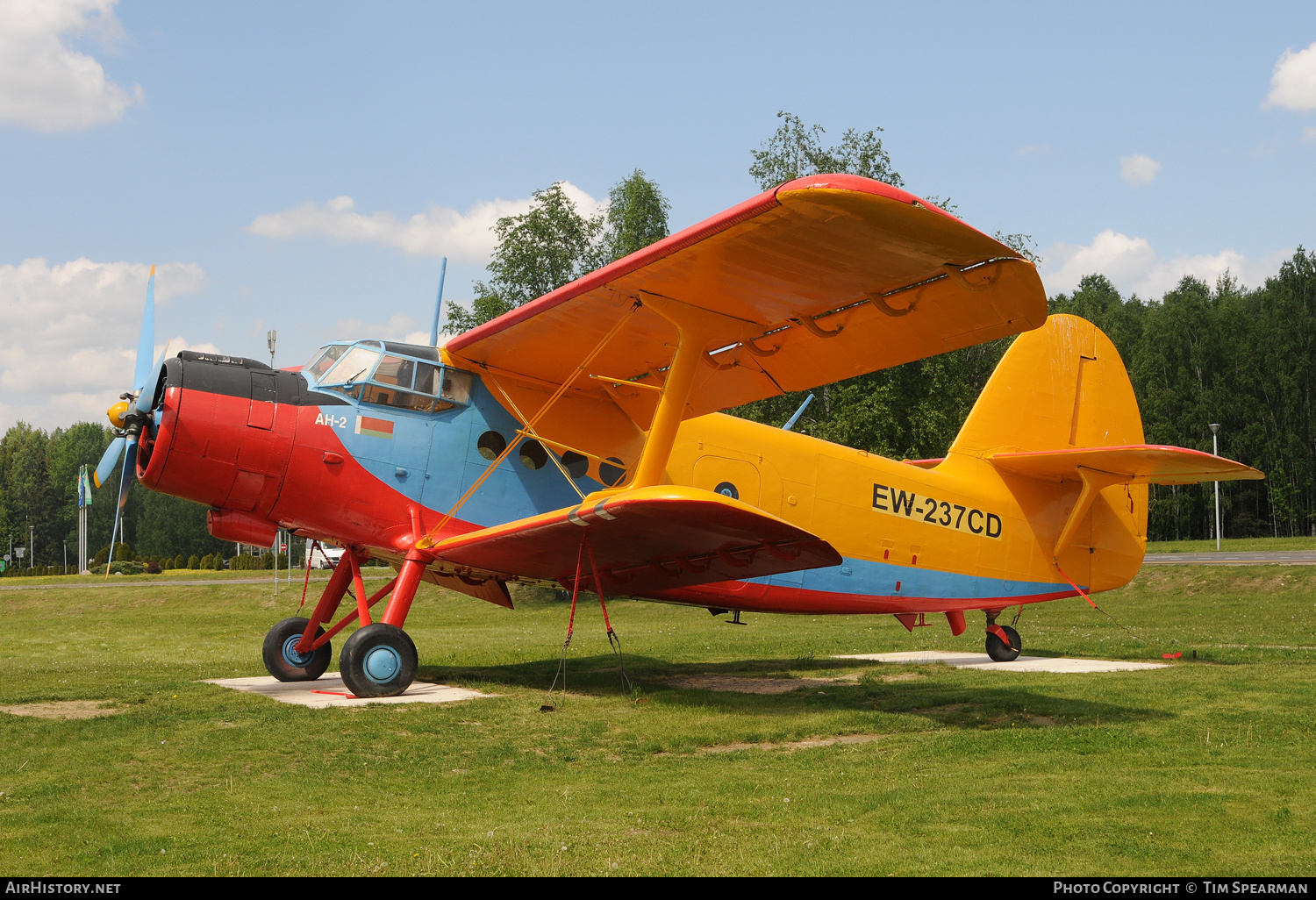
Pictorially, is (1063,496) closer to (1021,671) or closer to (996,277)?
(1021,671)

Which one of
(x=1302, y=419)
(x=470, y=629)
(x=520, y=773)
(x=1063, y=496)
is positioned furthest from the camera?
(x=1302, y=419)

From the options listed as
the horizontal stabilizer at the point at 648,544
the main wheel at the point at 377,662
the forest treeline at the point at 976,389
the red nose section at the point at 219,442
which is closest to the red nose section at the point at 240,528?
the red nose section at the point at 219,442

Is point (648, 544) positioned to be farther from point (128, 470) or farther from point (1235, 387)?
point (1235, 387)

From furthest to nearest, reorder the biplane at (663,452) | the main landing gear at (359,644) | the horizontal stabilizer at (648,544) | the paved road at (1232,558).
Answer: the paved road at (1232,558) < the main landing gear at (359,644) < the biplane at (663,452) < the horizontal stabilizer at (648,544)

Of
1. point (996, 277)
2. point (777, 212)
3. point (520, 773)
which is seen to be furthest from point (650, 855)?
point (996, 277)

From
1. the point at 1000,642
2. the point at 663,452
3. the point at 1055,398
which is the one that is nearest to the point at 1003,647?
the point at 1000,642

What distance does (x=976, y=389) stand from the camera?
41406 millimetres

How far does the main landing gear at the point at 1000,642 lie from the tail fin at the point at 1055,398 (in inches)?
91.6

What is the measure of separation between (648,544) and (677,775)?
2.97m

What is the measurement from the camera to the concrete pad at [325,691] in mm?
8930

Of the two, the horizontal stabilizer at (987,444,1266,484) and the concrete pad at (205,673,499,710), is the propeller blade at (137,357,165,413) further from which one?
the horizontal stabilizer at (987,444,1266,484)

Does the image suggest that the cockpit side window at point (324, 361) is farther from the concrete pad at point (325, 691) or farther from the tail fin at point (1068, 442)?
the tail fin at point (1068, 442)
